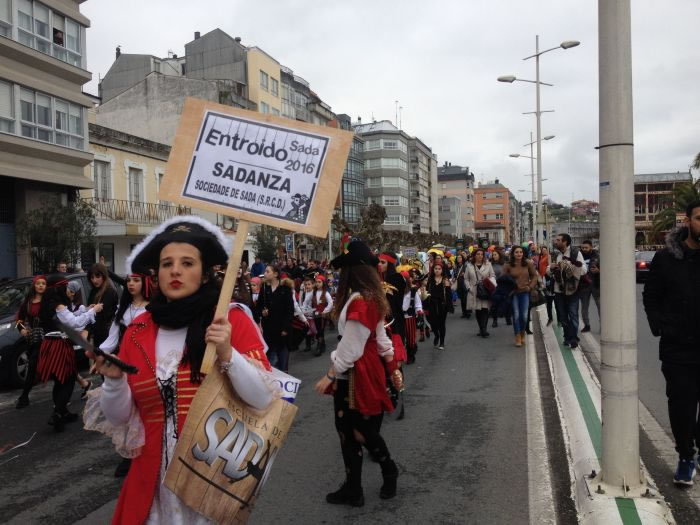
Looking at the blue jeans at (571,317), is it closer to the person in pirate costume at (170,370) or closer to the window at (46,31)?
the person in pirate costume at (170,370)

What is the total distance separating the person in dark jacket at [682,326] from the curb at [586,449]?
44 cm

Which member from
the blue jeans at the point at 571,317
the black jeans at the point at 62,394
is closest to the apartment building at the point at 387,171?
the blue jeans at the point at 571,317

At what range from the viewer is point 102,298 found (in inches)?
293

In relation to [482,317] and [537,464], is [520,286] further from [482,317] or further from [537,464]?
[537,464]

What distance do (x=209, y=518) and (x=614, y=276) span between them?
10.1 ft

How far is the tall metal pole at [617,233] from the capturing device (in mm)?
4152

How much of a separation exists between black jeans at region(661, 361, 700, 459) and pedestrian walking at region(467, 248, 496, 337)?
8.30 m

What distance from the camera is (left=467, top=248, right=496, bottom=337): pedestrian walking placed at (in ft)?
42.1

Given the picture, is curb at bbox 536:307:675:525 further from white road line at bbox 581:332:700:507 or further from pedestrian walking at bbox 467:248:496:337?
pedestrian walking at bbox 467:248:496:337

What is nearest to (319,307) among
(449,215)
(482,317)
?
(482,317)

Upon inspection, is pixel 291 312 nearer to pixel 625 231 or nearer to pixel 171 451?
pixel 625 231

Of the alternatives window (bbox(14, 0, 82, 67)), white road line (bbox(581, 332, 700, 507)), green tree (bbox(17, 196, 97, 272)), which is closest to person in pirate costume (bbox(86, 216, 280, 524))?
white road line (bbox(581, 332, 700, 507))

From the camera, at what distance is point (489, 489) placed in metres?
4.69

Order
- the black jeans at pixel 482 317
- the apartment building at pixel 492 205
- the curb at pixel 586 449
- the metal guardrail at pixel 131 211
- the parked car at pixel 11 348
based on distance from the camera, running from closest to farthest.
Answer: the curb at pixel 586 449
the parked car at pixel 11 348
the black jeans at pixel 482 317
the metal guardrail at pixel 131 211
the apartment building at pixel 492 205
